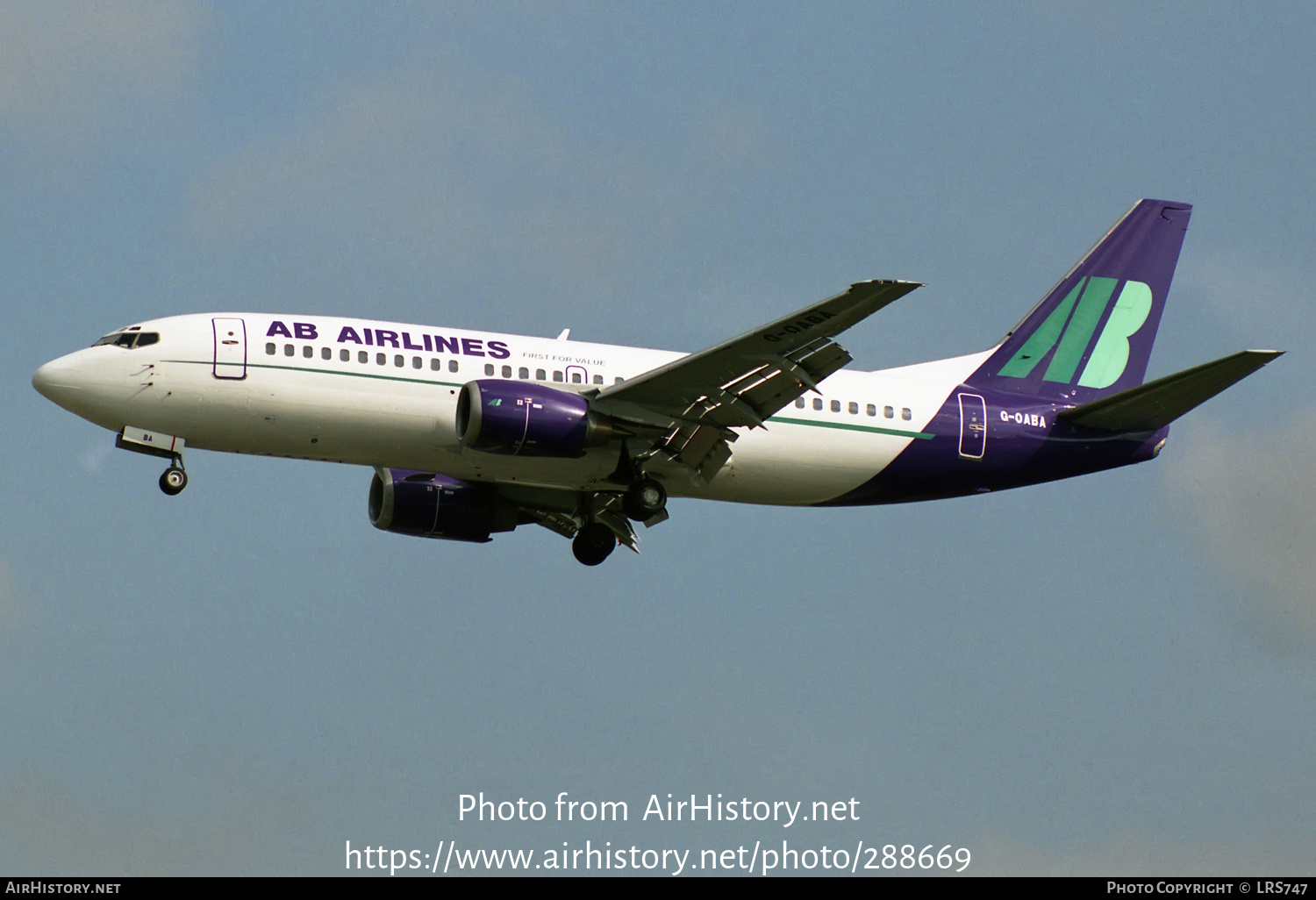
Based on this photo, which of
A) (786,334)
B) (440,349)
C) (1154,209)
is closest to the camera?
(786,334)

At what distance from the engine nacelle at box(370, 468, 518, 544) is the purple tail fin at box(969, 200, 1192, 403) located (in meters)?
11.7

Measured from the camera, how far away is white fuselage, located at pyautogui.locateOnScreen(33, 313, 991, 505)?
34.1 meters

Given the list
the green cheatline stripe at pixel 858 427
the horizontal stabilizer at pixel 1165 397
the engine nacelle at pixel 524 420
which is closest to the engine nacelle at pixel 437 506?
the engine nacelle at pixel 524 420

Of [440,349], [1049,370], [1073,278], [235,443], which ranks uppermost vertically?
[1073,278]

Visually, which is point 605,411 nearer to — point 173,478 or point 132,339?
point 173,478

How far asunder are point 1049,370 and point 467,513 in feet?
46.8

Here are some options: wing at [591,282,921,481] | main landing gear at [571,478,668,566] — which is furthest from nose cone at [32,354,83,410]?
main landing gear at [571,478,668,566]

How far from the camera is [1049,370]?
4125 centimetres

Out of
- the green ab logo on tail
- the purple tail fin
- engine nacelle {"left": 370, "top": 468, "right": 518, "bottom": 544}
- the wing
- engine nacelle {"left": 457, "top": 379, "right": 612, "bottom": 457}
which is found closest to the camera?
the wing

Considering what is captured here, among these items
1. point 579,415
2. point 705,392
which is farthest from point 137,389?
point 705,392

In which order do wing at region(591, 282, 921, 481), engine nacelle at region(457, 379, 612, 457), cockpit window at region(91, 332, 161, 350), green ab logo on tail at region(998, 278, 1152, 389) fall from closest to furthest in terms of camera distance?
wing at region(591, 282, 921, 481), engine nacelle at region(457, 379, 612, 457), cockpit window at region(91, 332, 161, 350), green ab logo on tail at region(998, 278, 1152, 389)

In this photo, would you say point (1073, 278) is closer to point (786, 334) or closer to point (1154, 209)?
point (1154, 209)

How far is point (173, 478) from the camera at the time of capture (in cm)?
3469

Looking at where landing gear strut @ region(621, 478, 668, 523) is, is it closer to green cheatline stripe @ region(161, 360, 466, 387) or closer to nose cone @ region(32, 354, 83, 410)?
green cheatline stripe @ region(161, 360, 466, 387)
